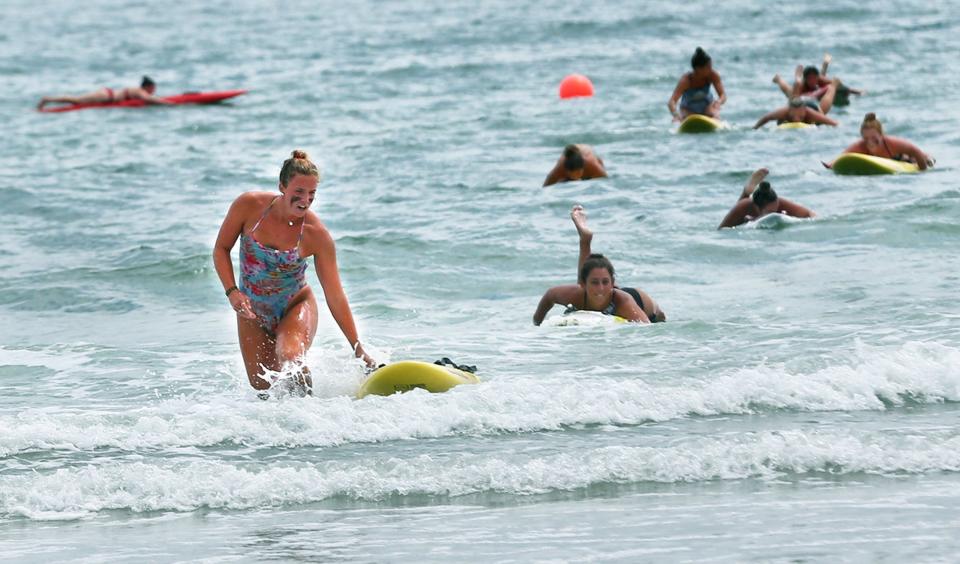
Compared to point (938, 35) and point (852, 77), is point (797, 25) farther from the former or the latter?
point (852, 77)

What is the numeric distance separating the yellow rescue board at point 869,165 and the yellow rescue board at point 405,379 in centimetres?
971

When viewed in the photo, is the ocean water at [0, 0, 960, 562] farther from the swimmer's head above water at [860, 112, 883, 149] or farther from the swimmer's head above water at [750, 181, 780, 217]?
the swimmer's head above water at [860, 112, 883, 149]

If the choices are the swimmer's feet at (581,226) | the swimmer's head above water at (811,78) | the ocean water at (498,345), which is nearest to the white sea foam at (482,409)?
the ocean water at (498,345)

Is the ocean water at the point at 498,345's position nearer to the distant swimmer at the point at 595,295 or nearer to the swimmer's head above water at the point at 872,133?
the distant swimmer at the point at 595,295

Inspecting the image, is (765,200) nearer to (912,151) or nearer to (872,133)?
(872,133)

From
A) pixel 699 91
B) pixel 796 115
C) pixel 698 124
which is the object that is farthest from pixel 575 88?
pixel 796 115

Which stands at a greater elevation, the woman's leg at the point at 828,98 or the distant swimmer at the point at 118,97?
the distant swimmer at the point at 118,97

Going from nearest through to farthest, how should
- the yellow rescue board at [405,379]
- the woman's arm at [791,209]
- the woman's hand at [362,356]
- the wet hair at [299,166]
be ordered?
the wet hair at [299,166] < the woman's hand at [362,356] < the yellow rescue board at [405,379] < the woman's arm at [791,209]

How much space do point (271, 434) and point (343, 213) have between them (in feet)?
30.3

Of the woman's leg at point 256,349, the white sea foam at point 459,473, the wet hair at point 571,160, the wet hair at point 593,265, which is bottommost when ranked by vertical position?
the white sea foam at point 459,473

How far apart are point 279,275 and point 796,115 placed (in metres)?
14.2

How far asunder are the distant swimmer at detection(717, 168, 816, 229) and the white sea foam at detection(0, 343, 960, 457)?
5.73 meters

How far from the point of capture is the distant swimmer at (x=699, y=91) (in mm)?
21703

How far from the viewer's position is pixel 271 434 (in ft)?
26.8
